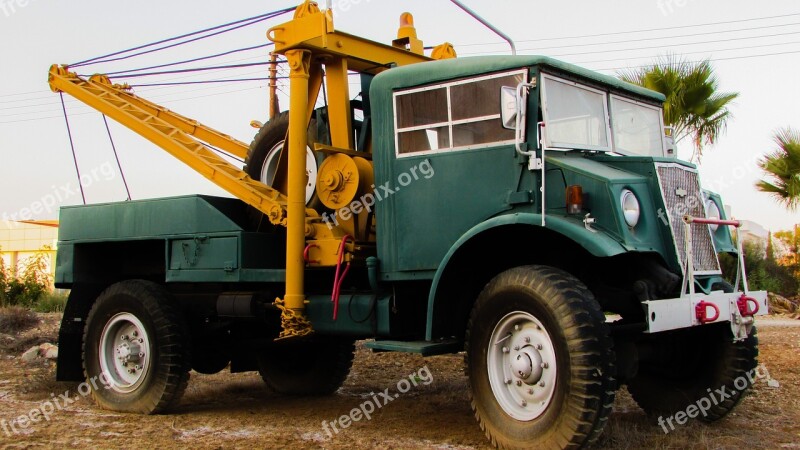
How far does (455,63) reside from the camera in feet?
22.7

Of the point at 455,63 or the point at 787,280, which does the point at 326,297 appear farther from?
the point at 787,280

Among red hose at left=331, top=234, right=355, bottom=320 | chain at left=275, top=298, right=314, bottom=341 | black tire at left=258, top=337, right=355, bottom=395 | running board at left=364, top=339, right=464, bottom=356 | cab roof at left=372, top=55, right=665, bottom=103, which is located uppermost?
cab roof at left=372, top=55, right=665, bottom=103

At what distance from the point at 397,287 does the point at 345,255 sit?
1.86 feet

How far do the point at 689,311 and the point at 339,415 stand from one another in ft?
11.7

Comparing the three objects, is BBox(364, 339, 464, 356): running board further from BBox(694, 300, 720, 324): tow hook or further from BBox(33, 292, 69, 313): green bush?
BBox(33, 292, 69, 313): green bush

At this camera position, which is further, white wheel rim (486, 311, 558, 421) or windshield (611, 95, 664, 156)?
windshield (611, 95, 664, 156)

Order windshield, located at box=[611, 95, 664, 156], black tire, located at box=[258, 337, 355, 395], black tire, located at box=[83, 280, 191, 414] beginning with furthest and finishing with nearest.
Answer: black tire, located at box=[258, 337, 355, 395] → black tire, located at box=[83, 280, 191, 414] → windshield, located at box=[611, 95, 664, 156]

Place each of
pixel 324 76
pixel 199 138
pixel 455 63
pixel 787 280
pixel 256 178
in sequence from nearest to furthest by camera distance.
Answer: pixel 455 63, pixel 324 76, pixel 256 178, pixel 199 138, pixel 787 280

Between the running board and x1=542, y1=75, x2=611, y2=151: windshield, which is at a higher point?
x1=542, y1=75, x2=611, y2=151: windshield

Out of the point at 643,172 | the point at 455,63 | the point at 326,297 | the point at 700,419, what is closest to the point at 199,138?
the point at 326,297

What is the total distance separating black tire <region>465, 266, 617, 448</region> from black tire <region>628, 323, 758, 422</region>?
4.98 feet

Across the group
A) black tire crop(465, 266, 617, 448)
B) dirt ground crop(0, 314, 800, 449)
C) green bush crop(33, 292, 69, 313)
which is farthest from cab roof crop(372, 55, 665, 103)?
green bush crop(33, 292, 69, 313)

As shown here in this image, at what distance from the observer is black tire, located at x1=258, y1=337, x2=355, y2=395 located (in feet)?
30.8

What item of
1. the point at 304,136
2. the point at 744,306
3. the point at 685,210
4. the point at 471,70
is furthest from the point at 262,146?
the point at 744,306
